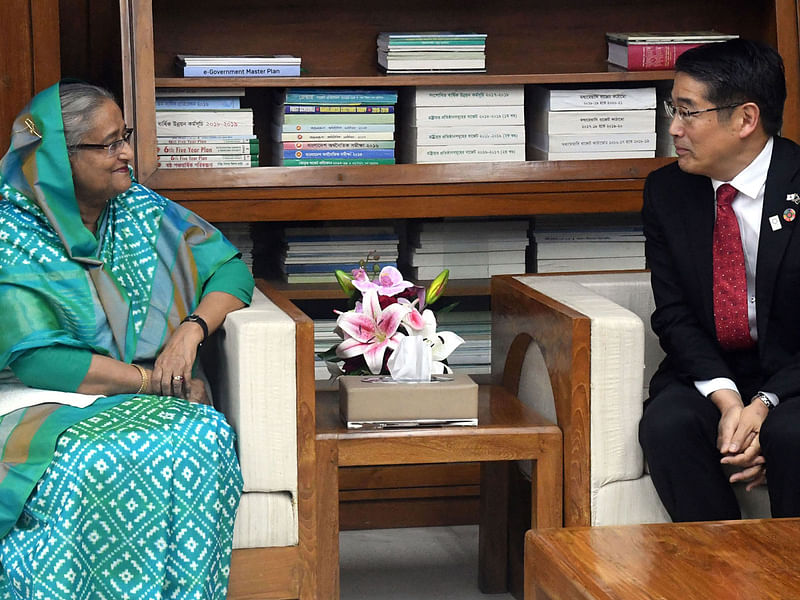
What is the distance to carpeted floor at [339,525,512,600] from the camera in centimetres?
294

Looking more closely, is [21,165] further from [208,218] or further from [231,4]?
[231,4]

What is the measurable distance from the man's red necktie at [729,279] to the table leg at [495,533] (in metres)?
0.62

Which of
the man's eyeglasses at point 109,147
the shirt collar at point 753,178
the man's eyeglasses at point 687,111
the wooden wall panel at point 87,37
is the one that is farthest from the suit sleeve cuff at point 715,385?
the wooden wall panel at point 87,37

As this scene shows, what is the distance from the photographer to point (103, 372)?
2438mm

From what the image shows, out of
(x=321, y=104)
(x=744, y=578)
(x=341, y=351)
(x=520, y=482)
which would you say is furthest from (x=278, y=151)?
(x=744, y=578)

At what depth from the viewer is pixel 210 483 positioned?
2258mm

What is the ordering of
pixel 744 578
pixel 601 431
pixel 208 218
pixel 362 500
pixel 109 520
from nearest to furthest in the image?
pixel 744 578, pixel 109 520, pixel 601 431, pixel 208 218, pixel 362 500

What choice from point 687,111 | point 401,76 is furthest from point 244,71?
point 687,111

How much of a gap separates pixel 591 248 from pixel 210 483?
1.47 meters

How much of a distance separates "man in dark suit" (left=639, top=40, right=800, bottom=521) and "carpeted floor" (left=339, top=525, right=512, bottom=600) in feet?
2.20

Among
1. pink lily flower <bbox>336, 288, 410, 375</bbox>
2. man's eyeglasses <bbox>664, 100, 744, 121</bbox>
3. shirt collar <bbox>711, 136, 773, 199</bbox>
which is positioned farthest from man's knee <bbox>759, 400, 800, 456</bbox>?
pink lily flower <bbox>336, 288, 410, 375</bbox>

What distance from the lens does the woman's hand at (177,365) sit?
2.46 m

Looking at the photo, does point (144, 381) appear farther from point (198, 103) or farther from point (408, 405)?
point (198, 103)

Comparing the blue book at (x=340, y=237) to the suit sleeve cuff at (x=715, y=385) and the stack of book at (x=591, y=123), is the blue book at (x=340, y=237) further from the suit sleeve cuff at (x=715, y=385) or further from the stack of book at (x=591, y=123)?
the suit sleeve cuff at (x=715, y=385)
